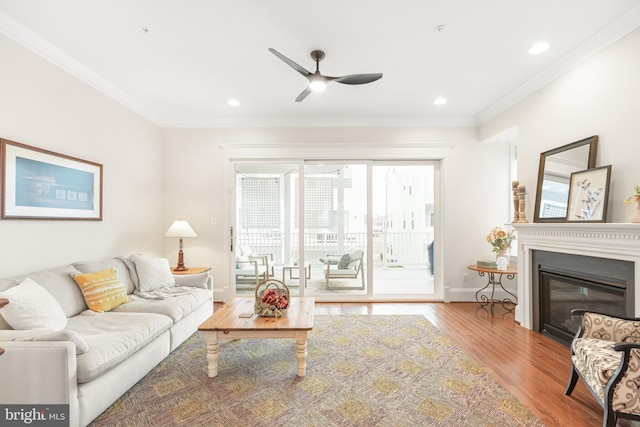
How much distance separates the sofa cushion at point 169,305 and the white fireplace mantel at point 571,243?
3.74m

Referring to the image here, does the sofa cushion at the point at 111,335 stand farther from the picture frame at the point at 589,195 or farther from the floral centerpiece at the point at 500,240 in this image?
the floral centerpiece at the point at 500,240

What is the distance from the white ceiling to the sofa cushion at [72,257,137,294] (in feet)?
6.31

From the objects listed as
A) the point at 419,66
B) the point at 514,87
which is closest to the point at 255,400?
Answer: the point at 419,66

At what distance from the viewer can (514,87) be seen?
3600 mm

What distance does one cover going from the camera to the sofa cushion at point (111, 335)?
72.1 inches

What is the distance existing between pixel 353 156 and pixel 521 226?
238cm

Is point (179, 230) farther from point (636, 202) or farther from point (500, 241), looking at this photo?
point (636, 202)

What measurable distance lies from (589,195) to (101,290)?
4.51 metres

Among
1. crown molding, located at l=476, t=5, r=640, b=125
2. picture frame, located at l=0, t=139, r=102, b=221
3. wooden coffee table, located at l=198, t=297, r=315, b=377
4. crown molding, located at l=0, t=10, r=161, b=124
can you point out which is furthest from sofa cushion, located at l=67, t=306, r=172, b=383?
crown molding, located at l=476, t=5, r=640, b=125

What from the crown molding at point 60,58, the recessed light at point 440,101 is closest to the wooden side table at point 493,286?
the recessed light at point 440,101

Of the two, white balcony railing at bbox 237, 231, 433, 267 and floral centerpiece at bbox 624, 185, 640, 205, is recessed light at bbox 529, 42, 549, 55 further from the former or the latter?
white balcony railing at bbox 237, 231, 433, 267

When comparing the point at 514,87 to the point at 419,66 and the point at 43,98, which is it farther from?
the point at 43,98

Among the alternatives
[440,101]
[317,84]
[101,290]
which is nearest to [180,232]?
[101,290]

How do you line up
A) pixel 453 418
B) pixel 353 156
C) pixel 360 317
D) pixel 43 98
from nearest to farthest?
pixel 453 418 < pixel 43 98 < pixel 360 317 < pixel 353 156
